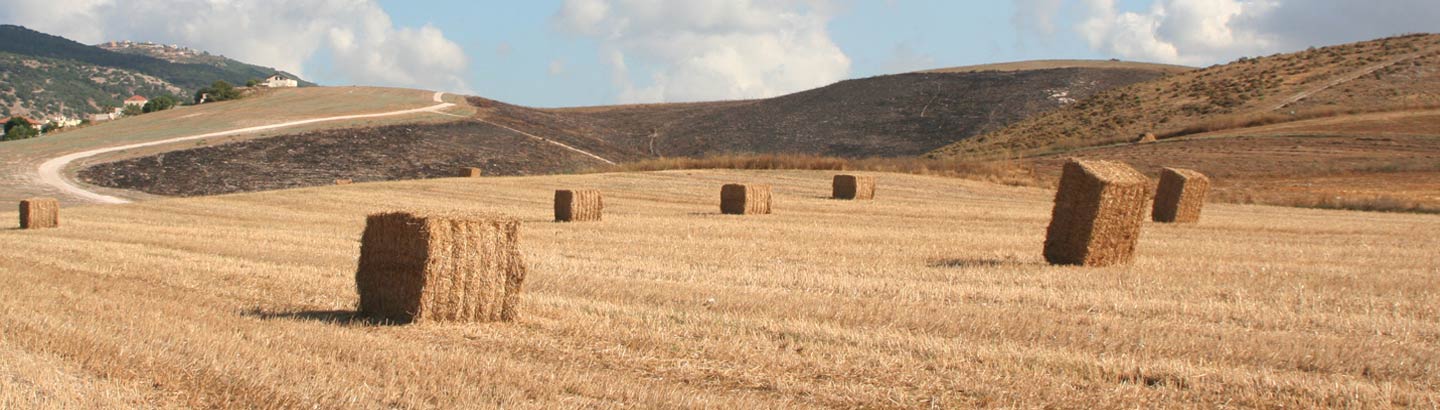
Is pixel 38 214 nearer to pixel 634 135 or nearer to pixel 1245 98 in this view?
pixel 1245 98

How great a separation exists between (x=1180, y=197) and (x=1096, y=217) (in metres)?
9.80

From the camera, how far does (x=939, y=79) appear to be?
80.9 meters

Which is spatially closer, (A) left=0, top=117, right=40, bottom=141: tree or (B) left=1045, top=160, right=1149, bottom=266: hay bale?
(B) left=1045, top=160, right=1149, bottom=266: hay bale

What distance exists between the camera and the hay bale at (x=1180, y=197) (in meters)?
21.7

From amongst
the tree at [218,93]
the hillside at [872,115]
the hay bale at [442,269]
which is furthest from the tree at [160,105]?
the hay bale at [442,269]

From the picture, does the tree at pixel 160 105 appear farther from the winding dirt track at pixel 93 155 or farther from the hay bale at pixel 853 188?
the hay bale at pixel 853 188

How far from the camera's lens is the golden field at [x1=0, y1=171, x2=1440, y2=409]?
19.0ft

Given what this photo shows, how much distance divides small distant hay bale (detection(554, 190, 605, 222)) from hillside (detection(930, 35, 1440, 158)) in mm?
31737

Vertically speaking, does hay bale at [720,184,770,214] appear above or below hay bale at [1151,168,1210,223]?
below

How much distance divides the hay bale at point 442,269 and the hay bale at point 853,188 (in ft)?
72.2

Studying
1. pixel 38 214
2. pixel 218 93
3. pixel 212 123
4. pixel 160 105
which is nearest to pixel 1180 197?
pixel 38 214

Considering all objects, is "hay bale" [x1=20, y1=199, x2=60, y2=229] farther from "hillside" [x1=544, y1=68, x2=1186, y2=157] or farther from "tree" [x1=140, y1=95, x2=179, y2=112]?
"tree" [x1=140, y1=95, x2=179, y2=112]

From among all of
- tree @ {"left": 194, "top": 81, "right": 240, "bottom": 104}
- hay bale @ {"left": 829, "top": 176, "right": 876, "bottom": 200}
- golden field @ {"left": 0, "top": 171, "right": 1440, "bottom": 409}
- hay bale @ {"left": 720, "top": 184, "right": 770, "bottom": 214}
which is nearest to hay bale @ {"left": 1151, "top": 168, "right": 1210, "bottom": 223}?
golden field @ {"left": 0, "top": 171, "right": 1440, "bottom": 409}

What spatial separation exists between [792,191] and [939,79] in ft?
163
